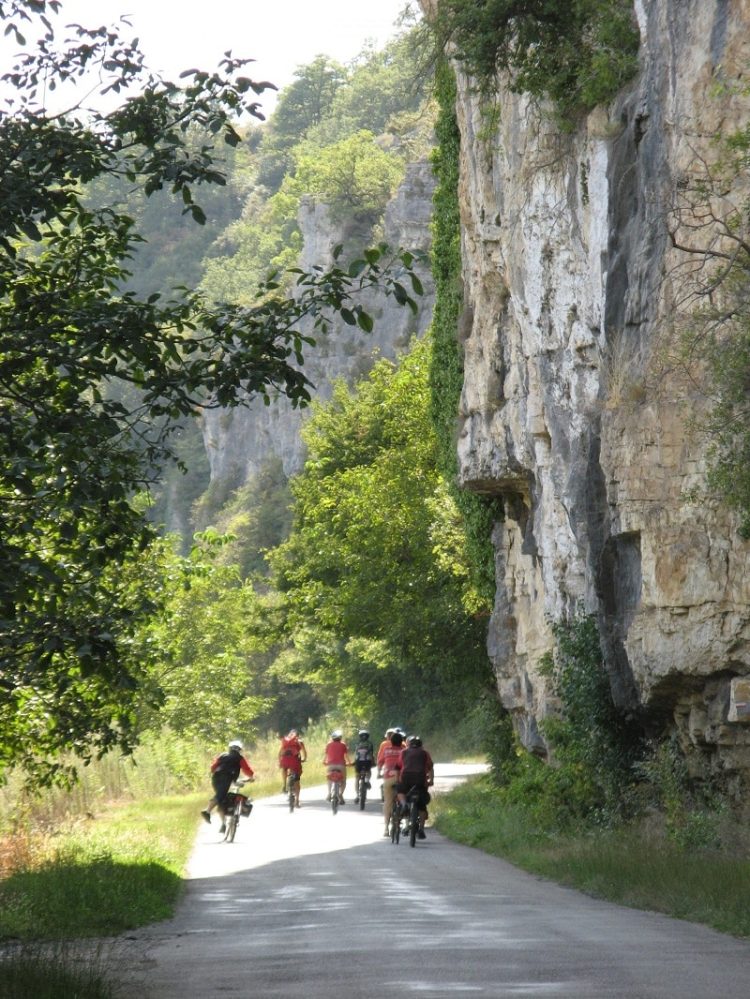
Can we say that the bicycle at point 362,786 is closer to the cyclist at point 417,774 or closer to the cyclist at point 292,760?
the cyclist at point 292,760

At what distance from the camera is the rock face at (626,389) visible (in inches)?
703

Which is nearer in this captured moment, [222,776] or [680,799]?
[680,799]

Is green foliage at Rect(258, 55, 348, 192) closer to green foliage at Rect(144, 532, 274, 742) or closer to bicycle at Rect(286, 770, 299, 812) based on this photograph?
green foliage at Rect(144, 532, 274, 742)

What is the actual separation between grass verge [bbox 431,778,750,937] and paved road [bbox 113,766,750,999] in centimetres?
32

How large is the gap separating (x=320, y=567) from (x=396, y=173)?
55380 mm

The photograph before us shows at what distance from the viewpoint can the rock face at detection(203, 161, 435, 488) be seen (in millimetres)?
78938

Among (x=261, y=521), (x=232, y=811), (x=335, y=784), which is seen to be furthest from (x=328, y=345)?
(x=232, y=811)

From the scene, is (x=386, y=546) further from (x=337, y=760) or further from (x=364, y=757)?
(x=337, y=760)

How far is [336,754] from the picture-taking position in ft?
103

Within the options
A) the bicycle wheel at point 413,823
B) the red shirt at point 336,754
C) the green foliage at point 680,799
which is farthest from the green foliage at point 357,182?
the green foliage at point 680,799

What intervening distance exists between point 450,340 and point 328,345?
5633 centimetres

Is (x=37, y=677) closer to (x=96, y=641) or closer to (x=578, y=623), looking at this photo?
(x=96, y=641)

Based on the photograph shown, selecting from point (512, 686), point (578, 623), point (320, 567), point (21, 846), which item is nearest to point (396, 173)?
point (320, 567)

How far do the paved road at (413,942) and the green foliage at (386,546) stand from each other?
54.9 ft
